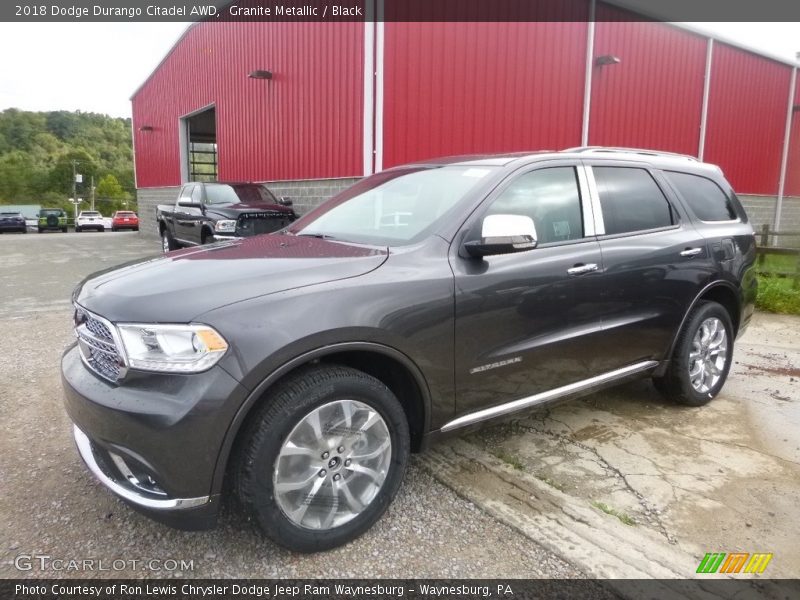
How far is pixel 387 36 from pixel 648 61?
7.02 metres

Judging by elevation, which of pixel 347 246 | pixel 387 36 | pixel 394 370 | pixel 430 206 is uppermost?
pixel 387 36

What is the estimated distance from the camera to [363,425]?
2.37m

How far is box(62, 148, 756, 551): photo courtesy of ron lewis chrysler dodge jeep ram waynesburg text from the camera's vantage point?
2051 millimetres

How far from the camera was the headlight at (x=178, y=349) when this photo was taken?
2018 millimetres

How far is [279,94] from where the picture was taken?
12.1 meters

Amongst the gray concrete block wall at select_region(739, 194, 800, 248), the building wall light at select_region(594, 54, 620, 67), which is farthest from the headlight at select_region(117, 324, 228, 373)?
the gray concrete block wall at select_region(739, 194, 800, 248)

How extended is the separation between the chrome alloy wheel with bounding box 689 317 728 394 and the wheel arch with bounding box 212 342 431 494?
232 cm

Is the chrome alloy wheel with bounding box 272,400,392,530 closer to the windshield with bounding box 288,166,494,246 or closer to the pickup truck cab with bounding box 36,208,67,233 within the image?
the windshield with bounding box 288,166,494,246

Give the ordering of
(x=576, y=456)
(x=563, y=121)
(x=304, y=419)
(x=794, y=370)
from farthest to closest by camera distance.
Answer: (x=563, y=121), (x=794, y=370), (x=576, y=456), (x=304, y=419)

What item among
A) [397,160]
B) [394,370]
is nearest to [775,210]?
[397,160]

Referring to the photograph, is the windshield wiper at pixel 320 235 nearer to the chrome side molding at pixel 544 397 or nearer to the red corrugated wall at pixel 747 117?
the chrome side molding at pixel 544 397

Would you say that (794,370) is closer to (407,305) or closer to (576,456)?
(576,456)

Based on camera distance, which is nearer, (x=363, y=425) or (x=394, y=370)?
(x=363, y=425)

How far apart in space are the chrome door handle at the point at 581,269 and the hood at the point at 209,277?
1.10 metres
